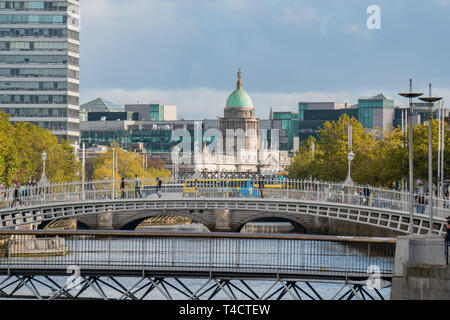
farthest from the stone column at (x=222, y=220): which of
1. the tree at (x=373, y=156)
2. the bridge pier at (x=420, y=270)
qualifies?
the bridge pier at (x=420, y=270)

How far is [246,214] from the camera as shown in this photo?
130 m

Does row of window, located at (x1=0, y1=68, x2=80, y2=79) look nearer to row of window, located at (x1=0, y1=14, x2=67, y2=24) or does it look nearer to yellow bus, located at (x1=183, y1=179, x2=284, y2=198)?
row of window, located at (x1=0, y1=14, x2=67, y2=24)

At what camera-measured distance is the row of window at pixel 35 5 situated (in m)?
167

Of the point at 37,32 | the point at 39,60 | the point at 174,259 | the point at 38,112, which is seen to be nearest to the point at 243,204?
the point at 174,259

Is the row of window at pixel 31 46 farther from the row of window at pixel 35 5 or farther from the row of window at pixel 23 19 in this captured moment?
the row of window at pixel 35 5

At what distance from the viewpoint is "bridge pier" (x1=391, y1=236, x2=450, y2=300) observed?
37031 mm

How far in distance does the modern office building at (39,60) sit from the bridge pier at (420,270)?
441ft

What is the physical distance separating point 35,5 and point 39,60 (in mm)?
7889

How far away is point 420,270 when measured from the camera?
37406 millimetres

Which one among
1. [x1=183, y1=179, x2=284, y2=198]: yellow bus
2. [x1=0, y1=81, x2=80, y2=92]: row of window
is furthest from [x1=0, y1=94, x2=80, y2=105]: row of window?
[x1=183, y1=179, x2=284, y2=198]: yellow bus

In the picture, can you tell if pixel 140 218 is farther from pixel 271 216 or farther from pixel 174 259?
pixel 174 259
